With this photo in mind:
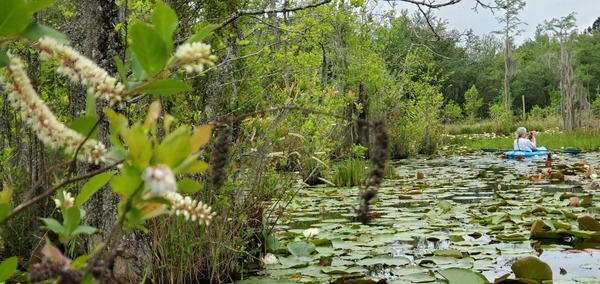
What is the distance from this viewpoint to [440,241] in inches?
171

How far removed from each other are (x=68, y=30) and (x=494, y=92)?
4115cm

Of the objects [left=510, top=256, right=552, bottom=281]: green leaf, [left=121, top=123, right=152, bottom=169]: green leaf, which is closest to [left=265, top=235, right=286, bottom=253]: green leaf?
[left=510, top=256, right=552, bottom=281]: green leaf

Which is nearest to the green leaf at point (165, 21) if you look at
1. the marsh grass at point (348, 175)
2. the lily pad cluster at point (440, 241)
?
the lily pad cluster at point (440, 241)

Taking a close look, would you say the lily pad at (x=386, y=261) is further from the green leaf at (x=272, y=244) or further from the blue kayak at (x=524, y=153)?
the blue kayak at (x=524, y=153)

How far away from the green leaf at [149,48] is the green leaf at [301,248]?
312cm

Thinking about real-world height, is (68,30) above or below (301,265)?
above

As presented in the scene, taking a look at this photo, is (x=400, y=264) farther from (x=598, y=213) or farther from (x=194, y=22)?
(x=598, y=213)

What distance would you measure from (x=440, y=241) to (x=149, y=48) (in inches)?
152

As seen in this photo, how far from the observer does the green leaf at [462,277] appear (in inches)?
115

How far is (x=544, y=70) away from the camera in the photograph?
4225cm

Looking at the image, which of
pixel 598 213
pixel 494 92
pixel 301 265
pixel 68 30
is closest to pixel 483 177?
pixel 598 213

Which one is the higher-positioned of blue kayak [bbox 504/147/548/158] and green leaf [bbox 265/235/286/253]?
blue kayak [bbox 504/147/548/158]

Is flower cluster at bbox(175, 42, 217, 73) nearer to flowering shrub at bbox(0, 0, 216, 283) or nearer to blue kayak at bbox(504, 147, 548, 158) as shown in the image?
flowering shrub at bbox(0, 0, 216, 283)

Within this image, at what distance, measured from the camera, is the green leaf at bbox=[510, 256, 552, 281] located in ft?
9.87
